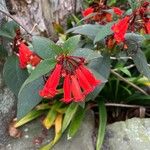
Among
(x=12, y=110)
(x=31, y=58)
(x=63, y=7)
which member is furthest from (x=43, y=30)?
(x=31, y=58)

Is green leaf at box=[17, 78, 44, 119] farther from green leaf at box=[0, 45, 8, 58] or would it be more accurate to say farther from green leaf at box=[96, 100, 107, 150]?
green leaf at box=[96, 100, 107, 150]

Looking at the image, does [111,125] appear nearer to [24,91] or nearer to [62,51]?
[24,91]

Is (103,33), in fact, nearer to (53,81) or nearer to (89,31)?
(89,31)

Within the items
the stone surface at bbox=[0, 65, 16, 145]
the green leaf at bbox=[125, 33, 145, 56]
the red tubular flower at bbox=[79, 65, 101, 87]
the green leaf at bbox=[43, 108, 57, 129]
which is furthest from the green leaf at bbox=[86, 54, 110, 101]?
the stone surface at bbox=[0, 65, 16, 145]

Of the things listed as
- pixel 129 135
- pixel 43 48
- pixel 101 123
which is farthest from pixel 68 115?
pixel 43 48

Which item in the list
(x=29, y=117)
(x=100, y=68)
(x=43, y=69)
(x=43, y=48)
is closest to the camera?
(x=43, y=69)

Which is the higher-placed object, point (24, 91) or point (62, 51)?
point (62, 51)

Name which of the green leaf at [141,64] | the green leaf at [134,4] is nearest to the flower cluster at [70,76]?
the green leaf at [134,4]
